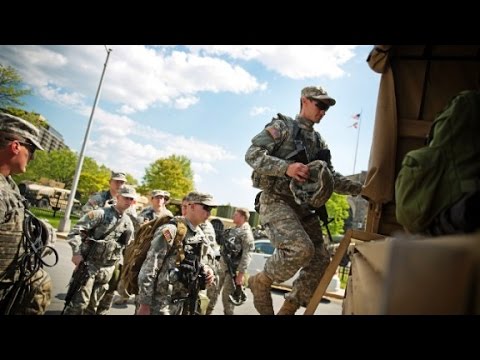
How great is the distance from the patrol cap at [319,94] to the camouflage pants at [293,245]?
975 millimetres

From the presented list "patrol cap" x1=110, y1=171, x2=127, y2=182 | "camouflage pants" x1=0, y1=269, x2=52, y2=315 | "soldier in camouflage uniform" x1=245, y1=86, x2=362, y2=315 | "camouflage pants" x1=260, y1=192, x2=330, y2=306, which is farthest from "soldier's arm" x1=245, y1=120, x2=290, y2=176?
"patrol cap" x1=110, y1=171, x2=127, y2=182

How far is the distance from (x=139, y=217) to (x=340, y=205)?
2313cm

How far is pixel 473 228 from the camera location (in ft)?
3.03

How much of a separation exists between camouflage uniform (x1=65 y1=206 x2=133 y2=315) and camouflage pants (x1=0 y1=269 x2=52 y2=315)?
1619 millimetres

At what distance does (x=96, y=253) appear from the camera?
472 centimetres

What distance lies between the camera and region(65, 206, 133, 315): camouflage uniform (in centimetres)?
446

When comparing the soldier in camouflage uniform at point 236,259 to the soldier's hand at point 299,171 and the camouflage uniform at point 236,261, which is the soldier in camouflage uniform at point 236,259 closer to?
the camouflage uniform at point 236,261

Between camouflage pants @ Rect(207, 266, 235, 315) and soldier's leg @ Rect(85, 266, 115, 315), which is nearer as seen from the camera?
soldier's leg @ Rect(85, 266, 115, 315)

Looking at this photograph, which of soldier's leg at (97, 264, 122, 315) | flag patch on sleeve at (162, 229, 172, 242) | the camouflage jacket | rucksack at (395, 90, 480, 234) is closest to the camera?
rucksack at (395, 90, 480, 234)

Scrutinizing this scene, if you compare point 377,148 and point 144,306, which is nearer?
point 377,148

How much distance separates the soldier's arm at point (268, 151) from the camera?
2.45m

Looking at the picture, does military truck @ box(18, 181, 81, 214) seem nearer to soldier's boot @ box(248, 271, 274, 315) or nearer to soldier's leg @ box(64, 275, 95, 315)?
soldier's leg @ box(64, 275, 95, 315)

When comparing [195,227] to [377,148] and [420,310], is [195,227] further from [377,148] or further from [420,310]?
[420,310]
